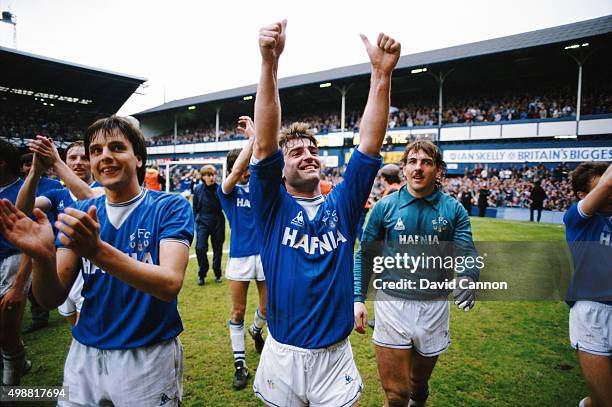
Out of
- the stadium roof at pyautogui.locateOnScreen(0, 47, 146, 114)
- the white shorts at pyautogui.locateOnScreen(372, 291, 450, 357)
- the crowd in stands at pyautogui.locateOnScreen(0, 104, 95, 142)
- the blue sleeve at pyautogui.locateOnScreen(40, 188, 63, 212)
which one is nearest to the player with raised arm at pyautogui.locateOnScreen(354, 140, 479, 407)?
the white shorts at pyautogui.locateOnScreen(372, 291, 450, 357)

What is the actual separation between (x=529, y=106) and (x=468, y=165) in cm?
586

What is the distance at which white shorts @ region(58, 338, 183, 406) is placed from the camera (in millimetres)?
1856

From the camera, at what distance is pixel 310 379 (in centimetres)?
195

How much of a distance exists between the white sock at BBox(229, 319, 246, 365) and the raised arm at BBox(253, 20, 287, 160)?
2.70 m

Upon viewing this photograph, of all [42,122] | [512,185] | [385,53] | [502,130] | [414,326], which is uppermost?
[42,122]

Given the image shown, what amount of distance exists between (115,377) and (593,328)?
3.40 m

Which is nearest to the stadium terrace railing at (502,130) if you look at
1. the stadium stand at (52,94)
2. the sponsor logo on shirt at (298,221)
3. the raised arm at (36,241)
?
the stadium stand at (52,94)

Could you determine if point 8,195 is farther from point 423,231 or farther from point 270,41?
point 423,231

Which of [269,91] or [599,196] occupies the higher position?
[269,91]

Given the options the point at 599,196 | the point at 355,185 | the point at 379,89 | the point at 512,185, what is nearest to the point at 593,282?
the point at 599,196

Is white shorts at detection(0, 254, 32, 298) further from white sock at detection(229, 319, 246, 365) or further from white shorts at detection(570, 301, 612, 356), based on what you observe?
white shorts at detection(570, 301, 612, 356)

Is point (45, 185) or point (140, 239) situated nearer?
point (140, 239)

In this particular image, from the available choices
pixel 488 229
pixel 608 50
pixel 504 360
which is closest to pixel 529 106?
pixel 608 50

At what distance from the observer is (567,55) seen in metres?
22.1
